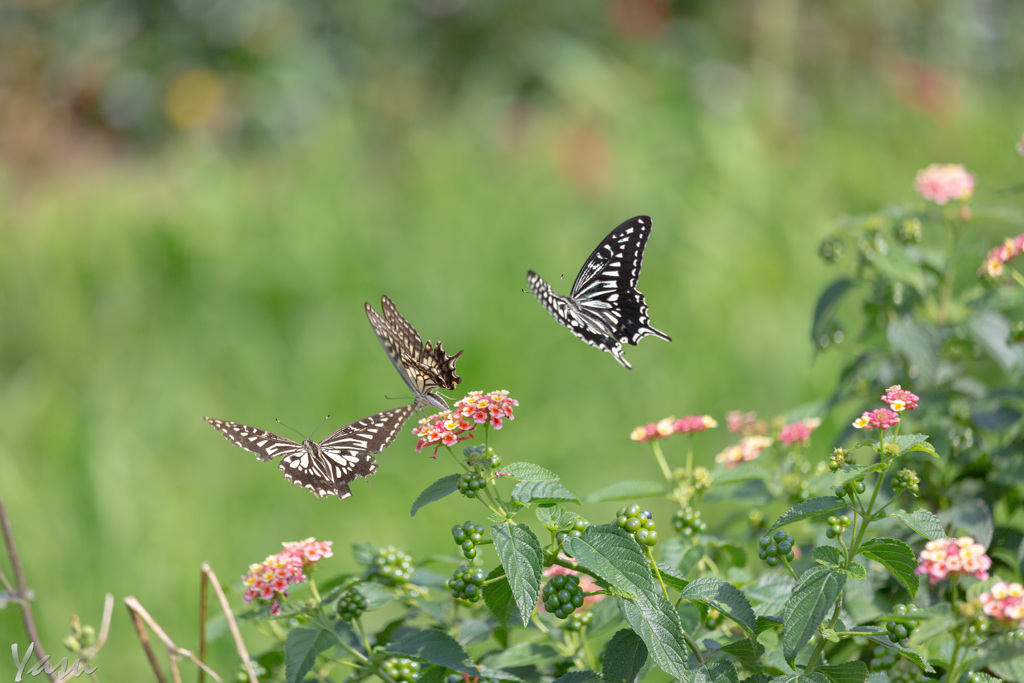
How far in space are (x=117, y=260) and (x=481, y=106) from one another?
2.19 meters

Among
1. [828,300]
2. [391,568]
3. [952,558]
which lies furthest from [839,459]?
[828,300]

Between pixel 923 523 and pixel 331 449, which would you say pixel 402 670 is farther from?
pixel 923 523

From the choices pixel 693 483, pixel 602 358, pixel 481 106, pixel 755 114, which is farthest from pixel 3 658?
pixel 755 114

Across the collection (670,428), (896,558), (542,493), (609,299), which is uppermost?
(609,299)

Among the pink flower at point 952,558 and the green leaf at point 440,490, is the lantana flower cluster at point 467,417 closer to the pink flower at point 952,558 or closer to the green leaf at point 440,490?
the green leaf at point 440,490

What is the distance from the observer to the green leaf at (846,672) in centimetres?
96

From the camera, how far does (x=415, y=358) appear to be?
1.45 m

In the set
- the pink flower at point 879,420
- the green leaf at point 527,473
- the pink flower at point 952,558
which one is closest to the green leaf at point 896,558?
the pink flower at point 952,558

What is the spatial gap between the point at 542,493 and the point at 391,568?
1.08ft

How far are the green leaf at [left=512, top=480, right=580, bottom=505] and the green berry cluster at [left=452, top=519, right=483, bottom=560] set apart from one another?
0.21ft

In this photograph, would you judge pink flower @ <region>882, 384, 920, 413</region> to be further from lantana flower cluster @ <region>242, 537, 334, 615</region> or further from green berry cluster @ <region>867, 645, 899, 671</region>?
lantana flower cluster @ <region>242, 537, 334, 615</region>

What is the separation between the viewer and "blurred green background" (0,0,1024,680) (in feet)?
9.77


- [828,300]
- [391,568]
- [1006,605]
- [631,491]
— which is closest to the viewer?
[1006,605]

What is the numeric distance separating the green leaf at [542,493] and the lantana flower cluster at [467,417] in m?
0.08
